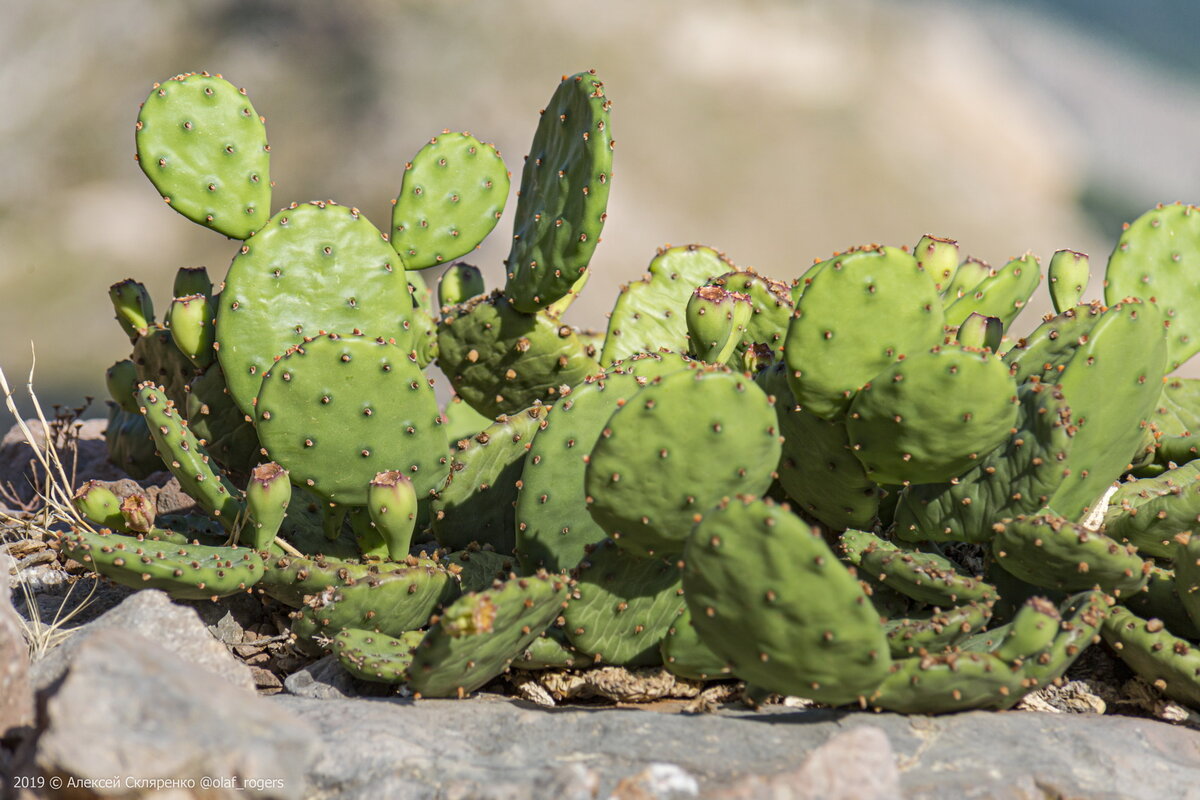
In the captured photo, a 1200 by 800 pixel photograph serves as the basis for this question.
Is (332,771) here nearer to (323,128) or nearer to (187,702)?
(187,702)

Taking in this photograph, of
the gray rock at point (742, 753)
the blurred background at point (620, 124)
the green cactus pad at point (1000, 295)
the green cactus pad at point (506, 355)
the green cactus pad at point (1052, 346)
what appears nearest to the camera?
the gray rock at point (742, 753)

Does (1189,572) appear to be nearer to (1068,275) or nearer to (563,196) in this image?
(1068,275)

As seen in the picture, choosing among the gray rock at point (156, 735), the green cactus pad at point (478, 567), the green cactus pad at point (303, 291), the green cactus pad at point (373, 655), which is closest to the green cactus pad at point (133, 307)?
the green cactus pad at point (303, 291)

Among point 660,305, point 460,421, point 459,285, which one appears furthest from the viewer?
point 460,421

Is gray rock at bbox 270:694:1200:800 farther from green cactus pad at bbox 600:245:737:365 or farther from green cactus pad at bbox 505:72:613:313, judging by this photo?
green cactus pad at bbox 600:245:737:365

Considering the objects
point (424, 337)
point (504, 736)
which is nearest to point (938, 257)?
point (424, 337)

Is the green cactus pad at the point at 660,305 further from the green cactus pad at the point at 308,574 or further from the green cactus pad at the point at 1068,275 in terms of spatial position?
the green cactus pad at the point at 308,574
